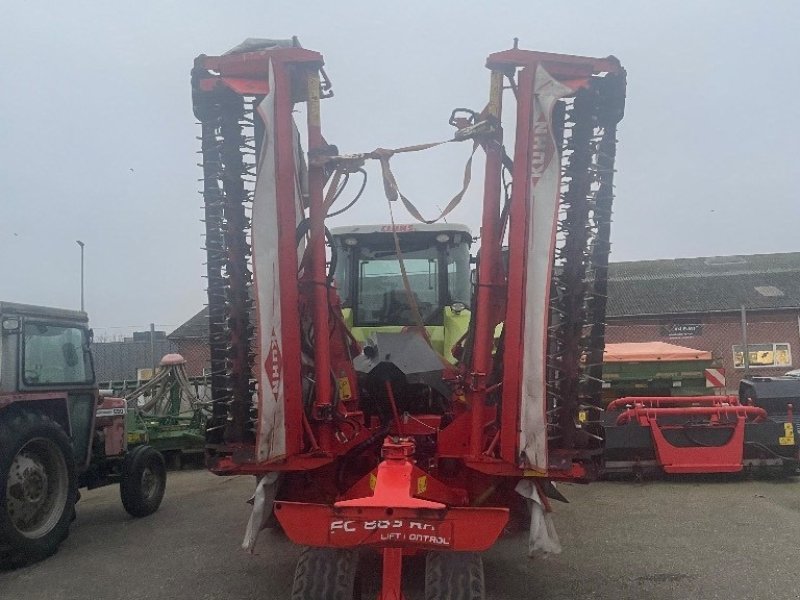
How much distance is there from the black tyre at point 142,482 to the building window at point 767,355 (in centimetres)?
2000

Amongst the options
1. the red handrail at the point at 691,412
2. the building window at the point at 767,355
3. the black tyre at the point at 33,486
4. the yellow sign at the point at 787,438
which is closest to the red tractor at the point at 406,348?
the black tyre at the point at 33,486

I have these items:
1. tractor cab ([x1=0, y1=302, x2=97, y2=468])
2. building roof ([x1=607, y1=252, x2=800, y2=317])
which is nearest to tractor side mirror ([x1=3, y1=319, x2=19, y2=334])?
tractor cab ([x1=0, y1=302, x2=97, y2=468])

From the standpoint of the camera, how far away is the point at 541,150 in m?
3.85

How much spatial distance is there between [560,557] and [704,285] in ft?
80.9

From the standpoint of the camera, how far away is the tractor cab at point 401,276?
6.13 meters

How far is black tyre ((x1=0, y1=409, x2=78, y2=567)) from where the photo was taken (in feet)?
18.1

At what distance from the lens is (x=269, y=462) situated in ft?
13.4

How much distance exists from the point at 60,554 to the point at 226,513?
1.72 metres

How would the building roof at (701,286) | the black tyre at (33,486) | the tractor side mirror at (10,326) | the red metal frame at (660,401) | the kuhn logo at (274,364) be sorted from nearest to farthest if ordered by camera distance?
the kuhn logo at (274,364), the black tyre at (33,486), the tractor side mirror at (10,326), the red metal frame at (660,401), the building roof at (701,286)

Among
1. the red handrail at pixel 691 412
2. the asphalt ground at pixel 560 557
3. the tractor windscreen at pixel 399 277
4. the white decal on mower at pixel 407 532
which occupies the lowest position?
the asphalt ground at pixel 560 557

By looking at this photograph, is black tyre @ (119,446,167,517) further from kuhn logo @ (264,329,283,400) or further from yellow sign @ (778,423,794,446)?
yellow sign @ (778,423,794,446)

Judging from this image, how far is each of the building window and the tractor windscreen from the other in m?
19.5

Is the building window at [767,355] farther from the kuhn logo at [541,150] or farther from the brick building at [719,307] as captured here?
the kuhn logo at [541,150]

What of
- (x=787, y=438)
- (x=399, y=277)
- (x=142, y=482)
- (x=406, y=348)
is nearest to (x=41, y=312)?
(x=142, y=482)
